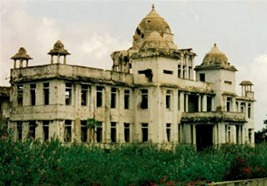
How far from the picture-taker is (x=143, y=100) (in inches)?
1560


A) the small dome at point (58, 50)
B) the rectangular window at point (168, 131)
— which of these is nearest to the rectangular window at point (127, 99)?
the rectangular window at point (168, 131)

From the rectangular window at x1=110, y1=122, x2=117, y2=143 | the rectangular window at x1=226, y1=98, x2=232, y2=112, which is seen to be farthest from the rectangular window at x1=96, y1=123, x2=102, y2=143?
the rectangular window at x1=226, y1=98, x2=232, y2=112

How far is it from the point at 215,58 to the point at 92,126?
15.0 m

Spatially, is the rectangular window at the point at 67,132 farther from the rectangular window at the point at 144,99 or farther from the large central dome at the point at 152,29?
the large central dome at the point at 152,29

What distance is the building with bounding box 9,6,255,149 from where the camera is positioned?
3512 centimetres

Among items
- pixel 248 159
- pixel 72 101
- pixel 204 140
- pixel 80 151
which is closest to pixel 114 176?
pixel 248 159

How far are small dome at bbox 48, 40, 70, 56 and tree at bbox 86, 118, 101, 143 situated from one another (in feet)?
14.4

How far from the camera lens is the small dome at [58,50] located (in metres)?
35.1

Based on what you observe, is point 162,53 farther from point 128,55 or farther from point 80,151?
point 80,151

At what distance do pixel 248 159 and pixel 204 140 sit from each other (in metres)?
22.6

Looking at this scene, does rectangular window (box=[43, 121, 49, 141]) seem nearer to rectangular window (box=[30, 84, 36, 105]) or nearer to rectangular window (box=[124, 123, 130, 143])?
rectangular window (box=[30, 84, 36, 105])

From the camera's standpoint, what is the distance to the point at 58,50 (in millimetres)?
35094

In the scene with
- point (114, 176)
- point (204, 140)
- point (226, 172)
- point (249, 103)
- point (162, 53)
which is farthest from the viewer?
point (249, 103)

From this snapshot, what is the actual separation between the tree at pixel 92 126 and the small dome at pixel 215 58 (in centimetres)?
1369
